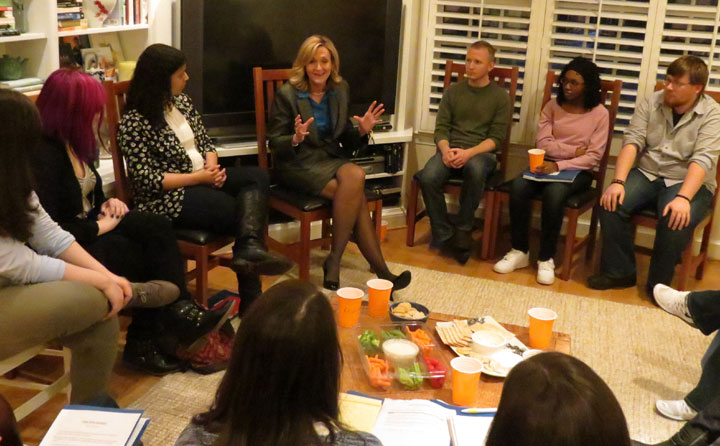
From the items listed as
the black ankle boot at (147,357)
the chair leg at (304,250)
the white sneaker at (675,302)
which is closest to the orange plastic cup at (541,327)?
the white sneaker at (675,302)

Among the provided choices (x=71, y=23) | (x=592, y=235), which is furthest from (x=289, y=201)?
(x=592, y=235)

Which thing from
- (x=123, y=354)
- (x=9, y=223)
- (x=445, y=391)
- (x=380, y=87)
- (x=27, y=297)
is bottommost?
(x=123, y=354)

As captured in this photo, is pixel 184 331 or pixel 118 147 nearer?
pixel 184 331

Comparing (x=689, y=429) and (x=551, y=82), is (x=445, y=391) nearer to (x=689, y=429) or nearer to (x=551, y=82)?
(x=689, y=429)

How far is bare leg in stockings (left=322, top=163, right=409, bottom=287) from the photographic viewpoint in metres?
3.56

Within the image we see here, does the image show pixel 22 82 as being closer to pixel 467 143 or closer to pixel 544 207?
pixel 467 143

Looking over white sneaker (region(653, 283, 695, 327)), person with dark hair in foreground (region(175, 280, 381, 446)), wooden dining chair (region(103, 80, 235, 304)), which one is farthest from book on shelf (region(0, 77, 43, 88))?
white sneaker (region(653, 283, 695, 327))

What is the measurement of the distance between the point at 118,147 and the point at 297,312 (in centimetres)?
204

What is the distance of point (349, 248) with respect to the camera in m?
4.18

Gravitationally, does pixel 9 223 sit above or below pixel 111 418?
above

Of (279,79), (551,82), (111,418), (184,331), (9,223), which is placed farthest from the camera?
(551,82)

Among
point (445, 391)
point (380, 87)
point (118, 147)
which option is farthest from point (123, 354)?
point (380, 87)

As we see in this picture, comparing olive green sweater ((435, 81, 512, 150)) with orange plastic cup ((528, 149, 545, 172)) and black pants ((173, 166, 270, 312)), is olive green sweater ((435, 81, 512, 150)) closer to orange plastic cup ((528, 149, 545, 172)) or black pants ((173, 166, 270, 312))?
orange plastic cup ((528, 149, 545, 172))

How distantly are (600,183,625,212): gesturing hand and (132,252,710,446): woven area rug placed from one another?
0.46m
